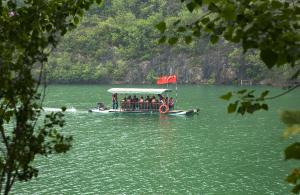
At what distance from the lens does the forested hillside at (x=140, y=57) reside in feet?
251

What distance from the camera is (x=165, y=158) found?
21266mm

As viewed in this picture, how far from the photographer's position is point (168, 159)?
2103 cm

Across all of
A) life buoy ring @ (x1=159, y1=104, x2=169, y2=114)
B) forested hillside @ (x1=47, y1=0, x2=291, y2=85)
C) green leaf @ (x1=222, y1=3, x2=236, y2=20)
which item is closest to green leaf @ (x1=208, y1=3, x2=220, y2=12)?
green leaf @ (x1=222, y1=3, x2=236, y2=20)

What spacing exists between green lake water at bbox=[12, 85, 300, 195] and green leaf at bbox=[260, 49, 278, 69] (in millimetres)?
9838

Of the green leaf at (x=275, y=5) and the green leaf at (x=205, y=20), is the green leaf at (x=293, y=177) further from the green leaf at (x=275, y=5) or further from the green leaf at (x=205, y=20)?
the green leaf at (x=205, y=20)

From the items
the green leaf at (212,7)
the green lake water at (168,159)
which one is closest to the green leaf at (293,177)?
the green leaf at (212,7)

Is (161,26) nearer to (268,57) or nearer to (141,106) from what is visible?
(268,57)

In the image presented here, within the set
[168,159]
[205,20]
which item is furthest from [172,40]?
[168,159]

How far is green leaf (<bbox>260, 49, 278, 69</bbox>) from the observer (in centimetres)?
231

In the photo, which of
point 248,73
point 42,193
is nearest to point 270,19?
point 42,193

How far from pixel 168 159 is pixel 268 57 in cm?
1895

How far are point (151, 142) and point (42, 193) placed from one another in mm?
10367

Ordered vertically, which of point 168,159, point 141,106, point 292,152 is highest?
point 292,152

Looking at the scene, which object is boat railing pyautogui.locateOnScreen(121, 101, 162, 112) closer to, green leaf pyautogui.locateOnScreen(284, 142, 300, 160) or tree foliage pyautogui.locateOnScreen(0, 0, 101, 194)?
tree foliage pyautogui.locateOnScreen(0, 0, 101, 194)
